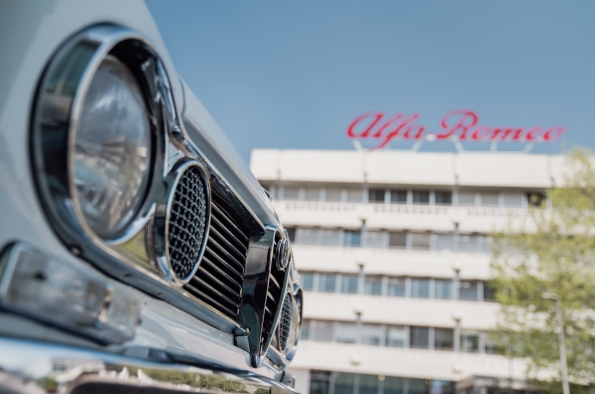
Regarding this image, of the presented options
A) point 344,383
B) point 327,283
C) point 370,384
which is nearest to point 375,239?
point 327,283

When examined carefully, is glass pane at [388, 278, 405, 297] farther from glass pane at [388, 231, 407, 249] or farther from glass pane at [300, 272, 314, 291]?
glass pane at [300, 272, 314, 291]

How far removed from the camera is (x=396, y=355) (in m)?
30.1

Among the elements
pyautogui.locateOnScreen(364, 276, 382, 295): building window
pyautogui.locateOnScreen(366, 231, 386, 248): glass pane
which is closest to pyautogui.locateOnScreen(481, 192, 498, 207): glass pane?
pyautogui.locateOnScreen(366, 231, 386, 248): glass pane

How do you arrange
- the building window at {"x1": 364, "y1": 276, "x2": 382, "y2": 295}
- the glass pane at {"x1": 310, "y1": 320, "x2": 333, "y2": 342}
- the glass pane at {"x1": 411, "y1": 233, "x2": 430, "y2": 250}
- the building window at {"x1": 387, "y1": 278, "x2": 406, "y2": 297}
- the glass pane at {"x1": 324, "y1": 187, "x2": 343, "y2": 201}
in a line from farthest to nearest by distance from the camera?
the glass pane at {"x1": 324, "y1": 187, "x2": 343, "y2": 201}
the glass pane at {"x1": 411, "y1": 233, "x2": 430, "y2": 250}
the building window at {"x1": 364, "y1": 276, "x2": 382, "y2": 295}
the building window at {"x1": 387, "y1": 278, "x2": 406, "y2": 297}
the glass pane at {"x1": 310, "y1": 320, "x2": 333, "y2": 342}

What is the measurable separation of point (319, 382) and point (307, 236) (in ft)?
27.7

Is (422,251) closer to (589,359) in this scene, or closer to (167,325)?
(589,359)

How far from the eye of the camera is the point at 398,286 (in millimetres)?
31656

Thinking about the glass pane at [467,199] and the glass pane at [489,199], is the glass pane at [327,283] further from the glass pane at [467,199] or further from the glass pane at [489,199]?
the glass pane at [489,199]

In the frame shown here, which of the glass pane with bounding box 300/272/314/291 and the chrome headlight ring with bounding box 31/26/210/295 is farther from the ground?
the glass pane with bounding box 300/272/314/291

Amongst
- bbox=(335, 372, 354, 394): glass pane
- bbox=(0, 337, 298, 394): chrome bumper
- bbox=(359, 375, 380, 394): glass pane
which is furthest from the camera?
bbox=(335, 372, 354, 394): glass pane

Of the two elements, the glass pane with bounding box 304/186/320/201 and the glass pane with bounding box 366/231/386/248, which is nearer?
the glass pane with bounding box 366/231/386/248

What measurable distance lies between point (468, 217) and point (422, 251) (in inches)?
131

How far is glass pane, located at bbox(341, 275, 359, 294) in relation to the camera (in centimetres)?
3216

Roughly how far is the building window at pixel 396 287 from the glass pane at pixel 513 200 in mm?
7674
